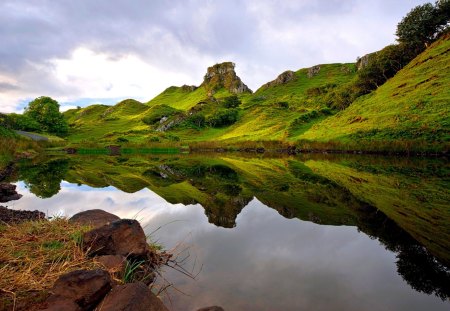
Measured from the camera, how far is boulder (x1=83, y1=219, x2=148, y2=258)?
641 centimetres

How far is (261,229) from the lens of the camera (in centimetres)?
1098

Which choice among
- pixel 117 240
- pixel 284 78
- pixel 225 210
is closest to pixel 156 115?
pixel 284 78

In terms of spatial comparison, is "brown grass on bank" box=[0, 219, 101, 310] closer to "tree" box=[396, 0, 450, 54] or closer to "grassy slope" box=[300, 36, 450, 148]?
"grassy slope" box=[300, 36, 450, 148]

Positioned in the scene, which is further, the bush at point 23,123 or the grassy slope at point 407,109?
the bush at point 23,123

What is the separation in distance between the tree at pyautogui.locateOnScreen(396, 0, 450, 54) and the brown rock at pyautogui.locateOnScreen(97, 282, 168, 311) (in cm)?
9305

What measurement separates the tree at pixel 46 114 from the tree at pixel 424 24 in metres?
116

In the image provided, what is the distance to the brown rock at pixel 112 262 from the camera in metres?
5.68

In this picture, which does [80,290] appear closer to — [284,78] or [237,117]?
[237,117]

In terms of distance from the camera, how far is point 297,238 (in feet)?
32.2

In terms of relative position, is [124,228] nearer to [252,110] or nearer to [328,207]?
[328,207]

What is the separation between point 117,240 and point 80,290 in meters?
2.54

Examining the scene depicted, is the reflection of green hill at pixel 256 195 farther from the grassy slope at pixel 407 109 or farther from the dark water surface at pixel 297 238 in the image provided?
the grassy slope at pixel 407 109

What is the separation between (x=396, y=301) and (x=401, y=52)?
8945 centimetres

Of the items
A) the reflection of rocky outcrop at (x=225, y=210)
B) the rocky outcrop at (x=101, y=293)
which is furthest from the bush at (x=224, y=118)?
the rocky outcrop at (x=101, y=293)
